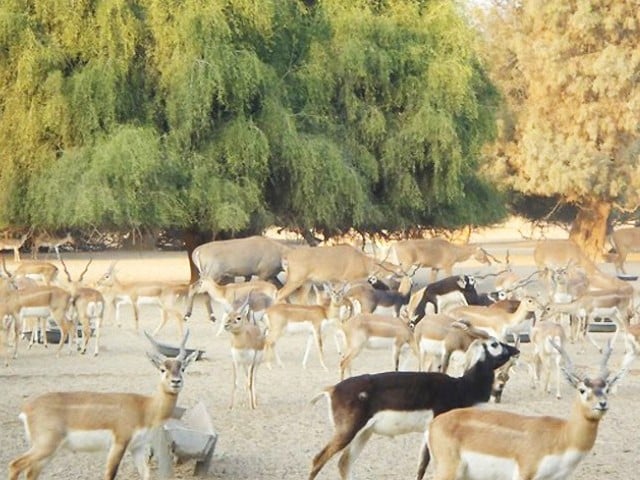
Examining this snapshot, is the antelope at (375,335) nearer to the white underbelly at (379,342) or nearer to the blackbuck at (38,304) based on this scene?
the white underbelly at (379,342)

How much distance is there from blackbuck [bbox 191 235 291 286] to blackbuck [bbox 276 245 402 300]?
0.53 metres

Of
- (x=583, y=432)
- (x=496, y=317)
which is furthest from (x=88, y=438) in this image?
(x=496, y=317)

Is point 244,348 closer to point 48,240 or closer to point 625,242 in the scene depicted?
point 48,240

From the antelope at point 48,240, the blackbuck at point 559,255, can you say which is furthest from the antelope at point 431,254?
the antelope at point 48,240

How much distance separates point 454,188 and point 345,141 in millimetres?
2853

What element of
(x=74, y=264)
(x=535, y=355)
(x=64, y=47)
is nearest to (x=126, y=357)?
(x=535, y=355)

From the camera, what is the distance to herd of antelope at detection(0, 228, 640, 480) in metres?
8.62

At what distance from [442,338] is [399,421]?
4.78 m

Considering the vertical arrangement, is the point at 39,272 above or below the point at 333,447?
below

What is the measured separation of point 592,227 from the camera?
48438 mm

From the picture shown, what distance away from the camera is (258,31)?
2852 cm

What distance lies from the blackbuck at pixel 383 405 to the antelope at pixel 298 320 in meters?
7.09

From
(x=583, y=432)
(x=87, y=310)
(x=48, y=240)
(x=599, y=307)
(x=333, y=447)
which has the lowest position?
(x=48, y=240)

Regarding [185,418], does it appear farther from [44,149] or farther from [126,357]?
[44,149]
